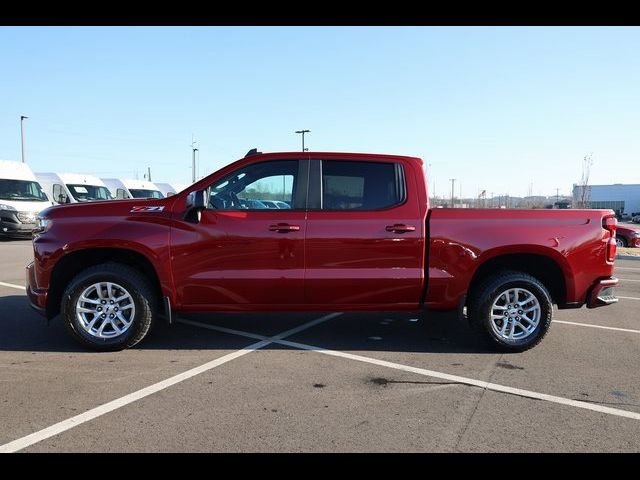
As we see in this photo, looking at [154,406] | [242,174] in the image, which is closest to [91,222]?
[242,174]

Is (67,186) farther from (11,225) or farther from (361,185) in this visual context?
(361,185)

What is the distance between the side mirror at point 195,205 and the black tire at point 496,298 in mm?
2906

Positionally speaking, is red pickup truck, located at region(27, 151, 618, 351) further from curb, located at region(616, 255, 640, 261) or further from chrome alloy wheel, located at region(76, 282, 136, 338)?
curb, located at region(616, 255, 640, 261)

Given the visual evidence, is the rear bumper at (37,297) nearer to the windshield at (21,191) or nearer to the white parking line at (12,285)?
the white parking line at (12,285)

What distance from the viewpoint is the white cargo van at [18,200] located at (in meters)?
16.3

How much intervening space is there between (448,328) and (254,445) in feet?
11.5

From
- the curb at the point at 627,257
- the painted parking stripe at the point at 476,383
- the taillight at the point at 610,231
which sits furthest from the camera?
the curb at the point at 627,257

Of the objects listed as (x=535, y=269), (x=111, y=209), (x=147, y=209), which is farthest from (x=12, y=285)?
(x=535, y=269)

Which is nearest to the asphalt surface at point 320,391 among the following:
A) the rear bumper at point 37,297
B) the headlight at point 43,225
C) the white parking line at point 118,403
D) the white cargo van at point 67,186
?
the white parking line at point 118,403

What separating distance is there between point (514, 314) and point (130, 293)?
152 inches

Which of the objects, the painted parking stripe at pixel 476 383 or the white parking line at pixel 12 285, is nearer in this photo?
the painted parking stripe at pixel 476 383

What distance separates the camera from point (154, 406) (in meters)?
3.54

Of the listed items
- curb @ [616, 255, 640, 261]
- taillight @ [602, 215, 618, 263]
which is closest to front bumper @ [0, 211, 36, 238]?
taillight @ [602, 215, 618, 263]
